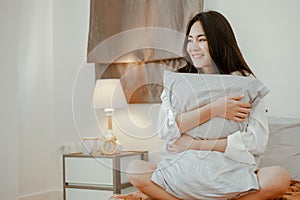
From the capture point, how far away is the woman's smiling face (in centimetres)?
221

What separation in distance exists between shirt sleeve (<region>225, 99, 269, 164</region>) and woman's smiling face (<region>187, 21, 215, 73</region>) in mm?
343

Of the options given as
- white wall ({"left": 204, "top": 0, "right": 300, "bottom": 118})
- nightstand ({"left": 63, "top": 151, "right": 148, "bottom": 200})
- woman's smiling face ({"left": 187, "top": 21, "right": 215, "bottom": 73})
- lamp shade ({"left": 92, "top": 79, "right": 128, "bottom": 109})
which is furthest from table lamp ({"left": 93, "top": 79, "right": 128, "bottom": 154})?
woman's smiling face ({"left": 187, "top": 21, "right": 215, "bottom": 73})

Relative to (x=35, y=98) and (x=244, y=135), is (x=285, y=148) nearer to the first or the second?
(x=244, y=135)

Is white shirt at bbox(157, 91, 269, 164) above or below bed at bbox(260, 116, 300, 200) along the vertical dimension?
above

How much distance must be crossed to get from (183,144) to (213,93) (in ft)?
0.74

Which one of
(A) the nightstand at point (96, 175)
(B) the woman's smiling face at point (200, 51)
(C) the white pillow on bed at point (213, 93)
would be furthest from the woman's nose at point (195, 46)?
(A) the nightstand at point (96, 175)

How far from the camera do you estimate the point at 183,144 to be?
192 centimetres

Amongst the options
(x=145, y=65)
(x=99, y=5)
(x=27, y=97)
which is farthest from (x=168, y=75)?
(x=27, y=97)

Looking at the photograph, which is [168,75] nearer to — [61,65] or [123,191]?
[123,191]

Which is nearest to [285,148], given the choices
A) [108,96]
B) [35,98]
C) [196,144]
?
[196,144]

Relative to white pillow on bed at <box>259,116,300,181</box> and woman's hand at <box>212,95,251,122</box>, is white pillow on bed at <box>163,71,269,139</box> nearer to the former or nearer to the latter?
woman's hand at <box>212,95,251,122</box>

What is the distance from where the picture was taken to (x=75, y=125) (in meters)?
3.85

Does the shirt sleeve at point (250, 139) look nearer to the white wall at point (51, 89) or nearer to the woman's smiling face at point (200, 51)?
the woman's smiling face at point (200, 51)

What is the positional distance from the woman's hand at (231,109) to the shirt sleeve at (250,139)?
5cm
